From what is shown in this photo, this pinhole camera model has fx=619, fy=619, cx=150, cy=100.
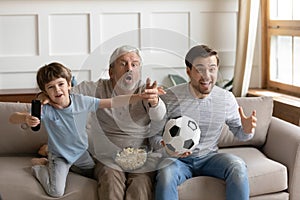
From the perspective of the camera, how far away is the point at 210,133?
10.8ft

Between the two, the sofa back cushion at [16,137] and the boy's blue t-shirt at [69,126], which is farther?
the sofa back cushion at [16,137]

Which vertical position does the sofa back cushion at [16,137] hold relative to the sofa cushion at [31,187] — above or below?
above

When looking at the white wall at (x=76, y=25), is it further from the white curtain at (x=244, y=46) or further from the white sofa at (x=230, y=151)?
the white sofa at (x=230, y=151)

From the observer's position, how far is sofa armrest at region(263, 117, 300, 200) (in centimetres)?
328

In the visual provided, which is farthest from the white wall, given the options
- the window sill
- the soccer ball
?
the soccer ball

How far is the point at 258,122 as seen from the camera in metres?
3.65

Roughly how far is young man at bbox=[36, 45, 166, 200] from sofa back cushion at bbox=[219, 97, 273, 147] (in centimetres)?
59

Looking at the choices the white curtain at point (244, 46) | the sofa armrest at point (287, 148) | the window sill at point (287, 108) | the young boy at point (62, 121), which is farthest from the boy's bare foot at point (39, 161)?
the white curtain at point (244, 46)

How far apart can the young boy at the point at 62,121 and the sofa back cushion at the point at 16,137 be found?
10.6 inches

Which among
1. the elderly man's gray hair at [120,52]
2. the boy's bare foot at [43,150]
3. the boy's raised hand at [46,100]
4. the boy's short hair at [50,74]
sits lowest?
the boy's bare foot at [43,150]

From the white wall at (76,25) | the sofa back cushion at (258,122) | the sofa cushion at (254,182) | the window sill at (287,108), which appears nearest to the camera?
the sofa cushion at (254,182)

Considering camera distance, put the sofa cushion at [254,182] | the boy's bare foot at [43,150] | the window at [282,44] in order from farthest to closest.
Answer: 1. the window at [282,44]
2. the boy's bare foot at [43,150]
3. the sofa cushion at [254,182]

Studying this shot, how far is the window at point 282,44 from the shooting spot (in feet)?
14.4

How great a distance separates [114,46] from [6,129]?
2.53 ft
